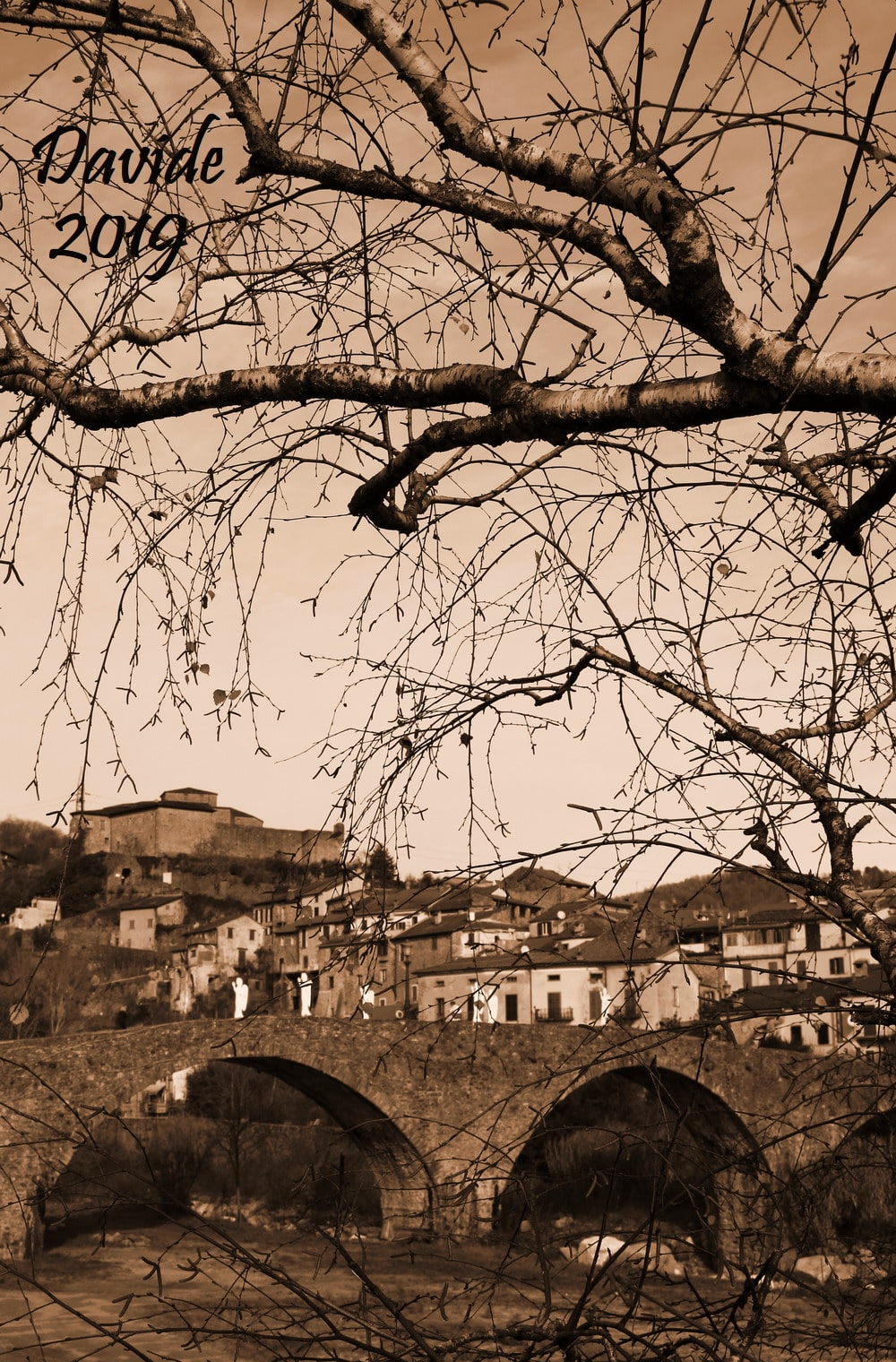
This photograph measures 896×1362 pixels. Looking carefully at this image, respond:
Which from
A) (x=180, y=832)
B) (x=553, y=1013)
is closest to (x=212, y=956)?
(x=553, y=1013)

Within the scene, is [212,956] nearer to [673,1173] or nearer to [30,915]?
[30,915]

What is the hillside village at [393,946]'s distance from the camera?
2027 mm

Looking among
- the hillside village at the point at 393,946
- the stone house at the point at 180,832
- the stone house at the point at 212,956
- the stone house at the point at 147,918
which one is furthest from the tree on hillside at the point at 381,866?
the stone house at the point at 180,832

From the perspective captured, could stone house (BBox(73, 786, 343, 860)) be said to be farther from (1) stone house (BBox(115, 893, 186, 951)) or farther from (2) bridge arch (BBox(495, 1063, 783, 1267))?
(2) bridge arch (BBox(495, 1063, 783, 1267))

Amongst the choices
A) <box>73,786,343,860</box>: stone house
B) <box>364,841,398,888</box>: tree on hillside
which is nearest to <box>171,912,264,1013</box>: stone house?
<box>73,786,343,860</box>: stone house

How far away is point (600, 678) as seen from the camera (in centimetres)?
250

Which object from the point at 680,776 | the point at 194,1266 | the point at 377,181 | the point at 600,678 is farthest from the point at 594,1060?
the point at 377,181

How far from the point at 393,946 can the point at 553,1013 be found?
31325 millimetres

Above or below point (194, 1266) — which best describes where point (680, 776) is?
above

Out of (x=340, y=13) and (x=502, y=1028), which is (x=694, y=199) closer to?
(x=340, y=13)

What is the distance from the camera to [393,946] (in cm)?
204

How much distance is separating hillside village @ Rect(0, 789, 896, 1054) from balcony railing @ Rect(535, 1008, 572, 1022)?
0.70 feet

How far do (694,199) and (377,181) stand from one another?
49 cm

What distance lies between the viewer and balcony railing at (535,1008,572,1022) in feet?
102
